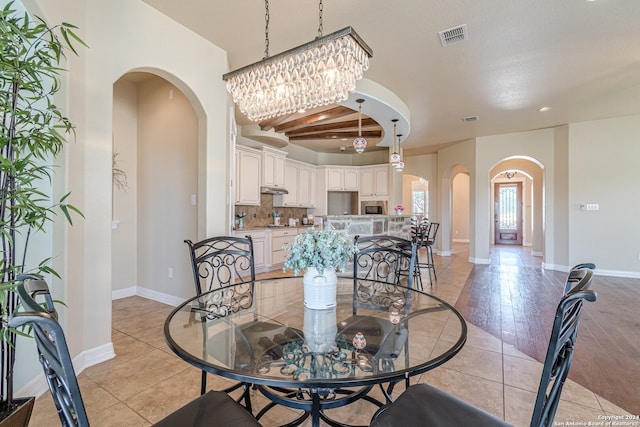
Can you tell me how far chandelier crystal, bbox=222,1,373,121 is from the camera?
2.03m

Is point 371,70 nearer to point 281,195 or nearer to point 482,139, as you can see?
point 281,195

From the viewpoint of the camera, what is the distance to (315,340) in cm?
123

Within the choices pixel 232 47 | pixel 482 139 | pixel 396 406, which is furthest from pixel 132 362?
pixel 482 139

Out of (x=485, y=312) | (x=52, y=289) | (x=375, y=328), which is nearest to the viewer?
Answer: (x=375, y=328)

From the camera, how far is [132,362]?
2.27m

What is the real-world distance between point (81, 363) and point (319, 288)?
198cm

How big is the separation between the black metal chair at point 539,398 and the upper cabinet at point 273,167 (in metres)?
5.31

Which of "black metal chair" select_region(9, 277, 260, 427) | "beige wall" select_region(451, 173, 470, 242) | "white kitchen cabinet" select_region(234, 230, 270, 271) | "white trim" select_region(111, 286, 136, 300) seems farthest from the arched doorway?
"black metal chair" select_region(9, 277, 260, 427)

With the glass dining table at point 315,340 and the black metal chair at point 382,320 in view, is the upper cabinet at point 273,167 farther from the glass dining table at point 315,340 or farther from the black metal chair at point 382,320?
the glass dining table at point 315,340

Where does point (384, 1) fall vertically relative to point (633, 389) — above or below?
above

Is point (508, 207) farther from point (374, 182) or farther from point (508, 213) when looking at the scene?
point (374, 182)

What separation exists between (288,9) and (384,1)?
821 millimetres

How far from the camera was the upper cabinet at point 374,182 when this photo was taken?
7.74m

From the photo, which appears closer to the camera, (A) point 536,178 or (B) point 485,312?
(B) point 485,312
